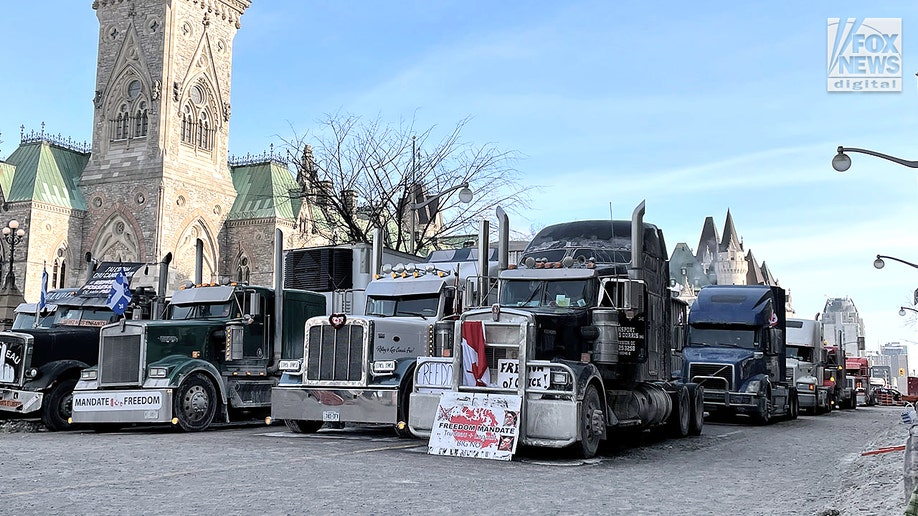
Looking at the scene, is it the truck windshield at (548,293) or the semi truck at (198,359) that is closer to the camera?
the truck windshield at (548,293)

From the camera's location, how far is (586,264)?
1441cm

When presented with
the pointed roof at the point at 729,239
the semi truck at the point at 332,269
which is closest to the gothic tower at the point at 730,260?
the pointed roof at the point at 729,239

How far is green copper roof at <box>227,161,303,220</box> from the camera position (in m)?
75.4

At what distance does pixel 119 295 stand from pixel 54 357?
2231 mm

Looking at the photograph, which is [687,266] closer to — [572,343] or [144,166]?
[144,166]

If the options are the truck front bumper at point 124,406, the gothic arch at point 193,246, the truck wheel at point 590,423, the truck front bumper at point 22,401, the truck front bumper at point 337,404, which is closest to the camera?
the truck wheel at point 590,423

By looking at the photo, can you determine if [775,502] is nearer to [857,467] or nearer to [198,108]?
[857,467]

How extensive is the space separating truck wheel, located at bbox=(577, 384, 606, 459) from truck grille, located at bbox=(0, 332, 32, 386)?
10676 mm

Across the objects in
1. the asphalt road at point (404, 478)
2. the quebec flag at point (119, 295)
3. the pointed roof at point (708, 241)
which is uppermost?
the pointed roof at point (708, 241)

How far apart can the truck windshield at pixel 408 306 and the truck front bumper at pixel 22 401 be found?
246 inches

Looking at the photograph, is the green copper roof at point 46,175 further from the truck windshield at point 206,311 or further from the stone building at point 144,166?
the truck windshield at point 206,311

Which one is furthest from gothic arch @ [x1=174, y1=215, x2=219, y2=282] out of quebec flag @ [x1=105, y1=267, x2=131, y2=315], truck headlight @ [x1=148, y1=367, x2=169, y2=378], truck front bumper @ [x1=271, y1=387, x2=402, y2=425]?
truck front bumper @ [x1=271, y1=387, x2=402, y2=425]

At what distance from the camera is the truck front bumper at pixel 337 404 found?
14.5m

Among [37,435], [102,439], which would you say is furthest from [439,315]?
[37,435]
